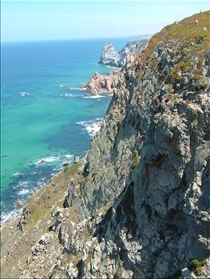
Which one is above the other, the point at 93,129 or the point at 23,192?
the point at 93,129

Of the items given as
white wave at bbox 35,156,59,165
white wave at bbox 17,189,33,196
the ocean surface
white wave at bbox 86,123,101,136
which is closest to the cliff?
white wave at bbox 17,189,33,196

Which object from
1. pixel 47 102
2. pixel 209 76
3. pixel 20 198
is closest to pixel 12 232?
pixel 20 198

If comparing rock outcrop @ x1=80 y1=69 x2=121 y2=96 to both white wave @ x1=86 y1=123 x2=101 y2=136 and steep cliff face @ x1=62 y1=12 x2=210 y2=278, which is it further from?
steep cliff face @ x1=62 y1=12 x2=210 y2=278

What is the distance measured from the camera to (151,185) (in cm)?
2486

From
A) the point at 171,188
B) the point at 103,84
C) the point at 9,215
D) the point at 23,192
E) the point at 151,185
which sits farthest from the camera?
the point at 103,84

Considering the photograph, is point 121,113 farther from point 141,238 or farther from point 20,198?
point 20,198

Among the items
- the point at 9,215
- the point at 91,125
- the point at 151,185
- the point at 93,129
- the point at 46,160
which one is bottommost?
the point at 9,215

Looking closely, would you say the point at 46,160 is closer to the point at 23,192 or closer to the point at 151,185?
the point at 23,192

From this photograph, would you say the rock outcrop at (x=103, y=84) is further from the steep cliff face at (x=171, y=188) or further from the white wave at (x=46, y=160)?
the steep cliff face at (x=171, y=188)

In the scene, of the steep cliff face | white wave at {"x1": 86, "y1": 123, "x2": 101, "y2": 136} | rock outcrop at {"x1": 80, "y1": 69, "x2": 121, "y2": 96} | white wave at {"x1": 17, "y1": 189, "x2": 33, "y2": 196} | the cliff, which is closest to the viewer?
the steep cliff face

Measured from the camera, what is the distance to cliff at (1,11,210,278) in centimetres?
2102

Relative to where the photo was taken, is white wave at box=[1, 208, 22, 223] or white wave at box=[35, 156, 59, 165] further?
white wave at box=[35, 156, 59, 165]

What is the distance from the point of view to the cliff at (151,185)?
21016mm

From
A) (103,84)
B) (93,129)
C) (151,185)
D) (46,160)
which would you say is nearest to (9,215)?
(46,160)
